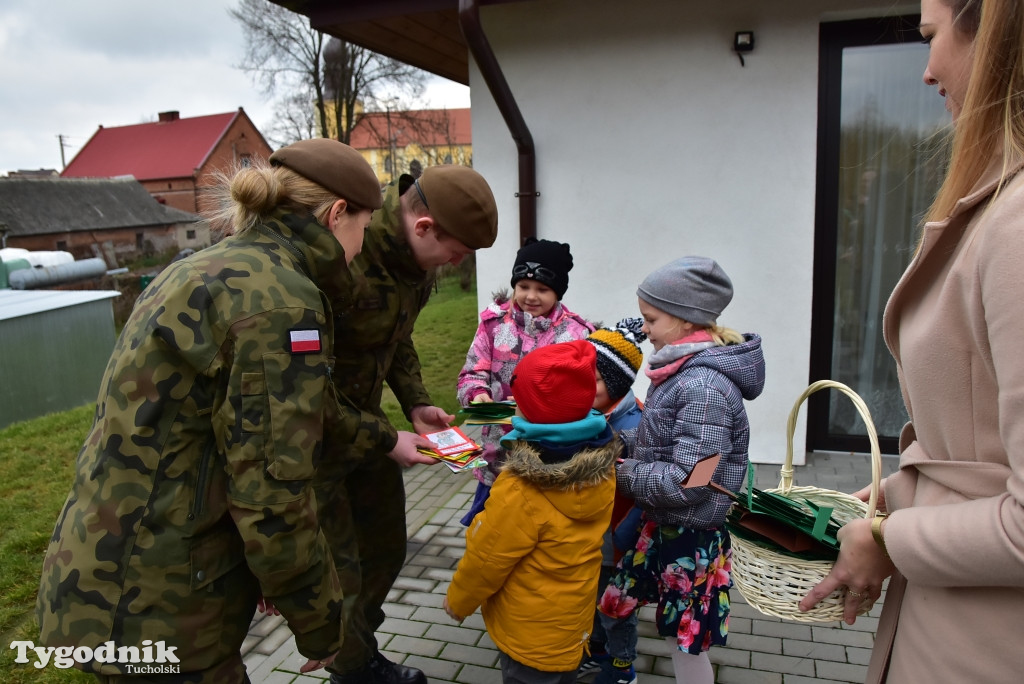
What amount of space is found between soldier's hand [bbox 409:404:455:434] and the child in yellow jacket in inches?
27.3

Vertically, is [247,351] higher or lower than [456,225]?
lower

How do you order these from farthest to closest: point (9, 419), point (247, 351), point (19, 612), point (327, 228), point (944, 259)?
point (9, 419) → point (19, 612) → point (327, 228) → point (247, 351) → point (944, 259)

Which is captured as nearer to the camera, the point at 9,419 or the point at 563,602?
the point at 563,602

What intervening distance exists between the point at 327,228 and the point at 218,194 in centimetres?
41

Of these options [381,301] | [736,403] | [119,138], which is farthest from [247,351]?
[119,138]

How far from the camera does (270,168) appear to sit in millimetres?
1939

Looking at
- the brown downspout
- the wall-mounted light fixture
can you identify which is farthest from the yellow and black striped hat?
the wall-mounted light fixture

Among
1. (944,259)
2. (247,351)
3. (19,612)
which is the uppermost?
(944,259)

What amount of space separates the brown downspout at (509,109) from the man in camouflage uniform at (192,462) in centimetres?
331

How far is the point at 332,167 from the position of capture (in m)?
1.90

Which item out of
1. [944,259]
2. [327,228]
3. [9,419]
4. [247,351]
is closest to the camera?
[944,259]

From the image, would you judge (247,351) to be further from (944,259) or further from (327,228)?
(944,259)

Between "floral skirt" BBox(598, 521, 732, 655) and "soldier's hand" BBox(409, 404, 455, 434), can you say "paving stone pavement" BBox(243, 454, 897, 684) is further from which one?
"soldier's hand" BBox(409, 404, 455, 434)

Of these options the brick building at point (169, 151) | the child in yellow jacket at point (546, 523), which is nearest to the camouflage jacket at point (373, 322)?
the child in yellow jacket at point (546, 523)
